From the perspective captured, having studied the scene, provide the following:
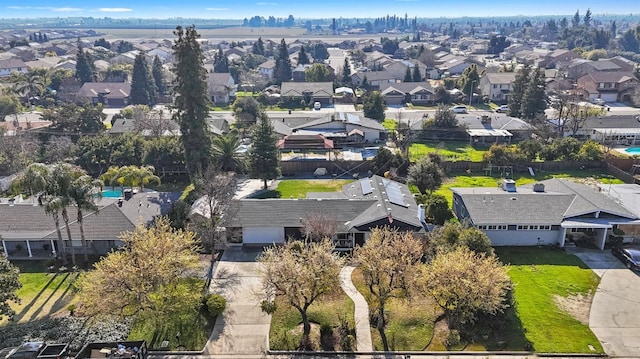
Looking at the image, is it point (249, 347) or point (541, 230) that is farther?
point (541, 230)

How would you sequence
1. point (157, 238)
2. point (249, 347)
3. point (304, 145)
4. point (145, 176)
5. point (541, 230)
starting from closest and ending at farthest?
point (249, 347) < point (157, 238) < point (541, 230) < point (145, 176) < point (304, 145)

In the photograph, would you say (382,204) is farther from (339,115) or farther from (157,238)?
(339,115)

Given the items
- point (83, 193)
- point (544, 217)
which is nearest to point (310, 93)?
point (544, 217)

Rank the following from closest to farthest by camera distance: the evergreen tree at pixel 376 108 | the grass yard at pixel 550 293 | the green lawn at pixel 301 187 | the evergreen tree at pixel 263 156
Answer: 1. the grass yard at pixel 550 293
2. the green lawn at pixel 301 187
3. the evergreen tree at pixel 263 156
4. the evergreen tree at pixel 376 108

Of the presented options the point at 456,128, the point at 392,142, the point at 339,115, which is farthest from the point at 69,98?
the point at 456,128

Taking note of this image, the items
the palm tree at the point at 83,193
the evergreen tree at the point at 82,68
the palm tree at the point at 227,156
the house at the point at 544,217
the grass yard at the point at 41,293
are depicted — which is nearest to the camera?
the grass yard at the point at 41,293

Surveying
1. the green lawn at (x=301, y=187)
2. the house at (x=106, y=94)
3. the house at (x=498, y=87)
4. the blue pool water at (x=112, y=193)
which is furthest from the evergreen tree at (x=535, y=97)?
the house at (x=106, y=94)

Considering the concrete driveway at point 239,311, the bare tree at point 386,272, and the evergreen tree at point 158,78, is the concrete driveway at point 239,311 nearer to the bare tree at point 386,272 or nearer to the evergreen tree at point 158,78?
the bare tree at point 386,272
